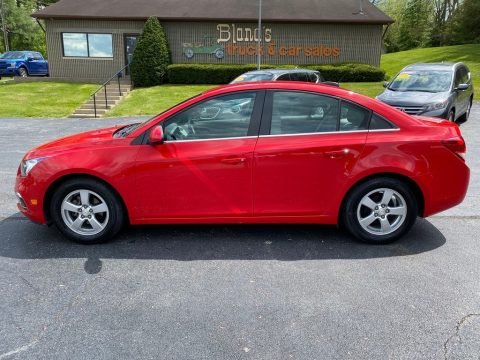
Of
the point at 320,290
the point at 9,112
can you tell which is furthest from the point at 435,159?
the point at 9,112

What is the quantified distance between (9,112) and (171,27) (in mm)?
10071

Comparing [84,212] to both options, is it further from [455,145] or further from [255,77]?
[255,77]

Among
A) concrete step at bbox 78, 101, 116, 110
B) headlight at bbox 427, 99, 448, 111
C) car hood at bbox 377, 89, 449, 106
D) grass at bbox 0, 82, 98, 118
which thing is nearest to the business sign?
grass at bbox 0, 82, 98, 118

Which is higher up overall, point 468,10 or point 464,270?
point 468,10

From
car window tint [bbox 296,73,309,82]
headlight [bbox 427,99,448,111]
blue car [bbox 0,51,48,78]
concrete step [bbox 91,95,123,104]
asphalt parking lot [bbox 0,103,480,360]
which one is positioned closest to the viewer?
asphalt parking lot [bbox 0,103,480,360]

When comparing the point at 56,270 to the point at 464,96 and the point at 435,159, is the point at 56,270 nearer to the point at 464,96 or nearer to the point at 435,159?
the point at 435,159

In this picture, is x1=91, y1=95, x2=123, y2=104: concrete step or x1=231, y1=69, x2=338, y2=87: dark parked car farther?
x1=91, y1=95, x2=123, y2=104: concrete step

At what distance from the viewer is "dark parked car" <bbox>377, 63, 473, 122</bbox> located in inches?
402

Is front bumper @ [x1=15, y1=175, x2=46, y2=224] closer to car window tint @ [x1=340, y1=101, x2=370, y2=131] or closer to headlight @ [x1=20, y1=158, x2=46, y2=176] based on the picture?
headlight @ [x1=20, y1=158, x2=46, y2=176]

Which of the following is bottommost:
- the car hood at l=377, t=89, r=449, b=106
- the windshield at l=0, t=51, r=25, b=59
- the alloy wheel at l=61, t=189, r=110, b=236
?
the alloy wheel at l=61, t=189, r=110, b=236

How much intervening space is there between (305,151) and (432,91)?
8312mm

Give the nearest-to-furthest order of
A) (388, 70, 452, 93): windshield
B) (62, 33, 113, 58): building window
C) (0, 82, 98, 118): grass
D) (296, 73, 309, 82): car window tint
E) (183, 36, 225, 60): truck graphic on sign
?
1. (388, 70, 452, 93): windshield
2. (296, 73, 309, 82): car window tint
3. (0, 82, 98, 118): grass
4. (62, 33, 113, 58): building window
5. (183, 36, 225, 60): truck graphic on sign

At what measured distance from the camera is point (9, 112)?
671 inches

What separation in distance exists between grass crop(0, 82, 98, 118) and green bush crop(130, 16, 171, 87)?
2389 mm
